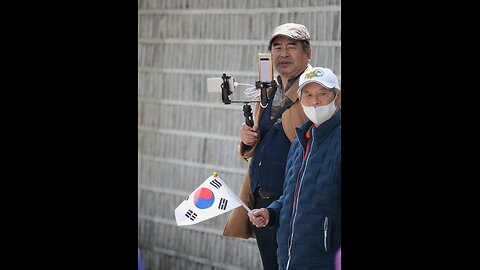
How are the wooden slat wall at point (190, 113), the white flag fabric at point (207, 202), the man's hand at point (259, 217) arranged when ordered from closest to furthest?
1. the man's hand at point (259, 217)
2. the white flag fabric at point (207, 202)
3. the wooden slat wall at point (190, 113)

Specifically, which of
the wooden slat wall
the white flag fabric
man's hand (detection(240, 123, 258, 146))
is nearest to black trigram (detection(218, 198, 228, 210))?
the white flag fabric

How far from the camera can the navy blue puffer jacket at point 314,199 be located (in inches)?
174

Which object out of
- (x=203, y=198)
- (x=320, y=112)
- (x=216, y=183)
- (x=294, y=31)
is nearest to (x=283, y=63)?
(x=294, y=31)

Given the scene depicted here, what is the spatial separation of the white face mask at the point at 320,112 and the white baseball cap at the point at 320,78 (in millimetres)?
71

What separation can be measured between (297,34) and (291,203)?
30.8 inches

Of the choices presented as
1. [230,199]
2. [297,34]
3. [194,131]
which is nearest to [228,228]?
[230,199]

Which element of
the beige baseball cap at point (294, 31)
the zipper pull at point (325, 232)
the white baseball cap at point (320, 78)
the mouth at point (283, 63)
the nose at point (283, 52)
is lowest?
the zipper pull at point (325, 232)

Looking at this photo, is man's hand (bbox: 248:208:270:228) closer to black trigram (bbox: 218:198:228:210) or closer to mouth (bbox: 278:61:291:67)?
black trigram (bbox: 218:198:228:210)

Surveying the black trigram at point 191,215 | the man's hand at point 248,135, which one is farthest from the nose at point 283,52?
the black trigram at point 191,215

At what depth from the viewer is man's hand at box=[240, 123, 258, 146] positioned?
4.75 meters

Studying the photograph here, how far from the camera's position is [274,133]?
4.64 metres

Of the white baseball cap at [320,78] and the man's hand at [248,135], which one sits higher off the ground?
the white baseball cap at [320,78]

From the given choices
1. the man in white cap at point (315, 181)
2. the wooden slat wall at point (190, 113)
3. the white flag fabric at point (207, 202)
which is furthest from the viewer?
the wooden slat wall at point (190, 113)

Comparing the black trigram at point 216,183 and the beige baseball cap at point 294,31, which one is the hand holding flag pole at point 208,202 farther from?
the beige baseball cap at point 294,31
